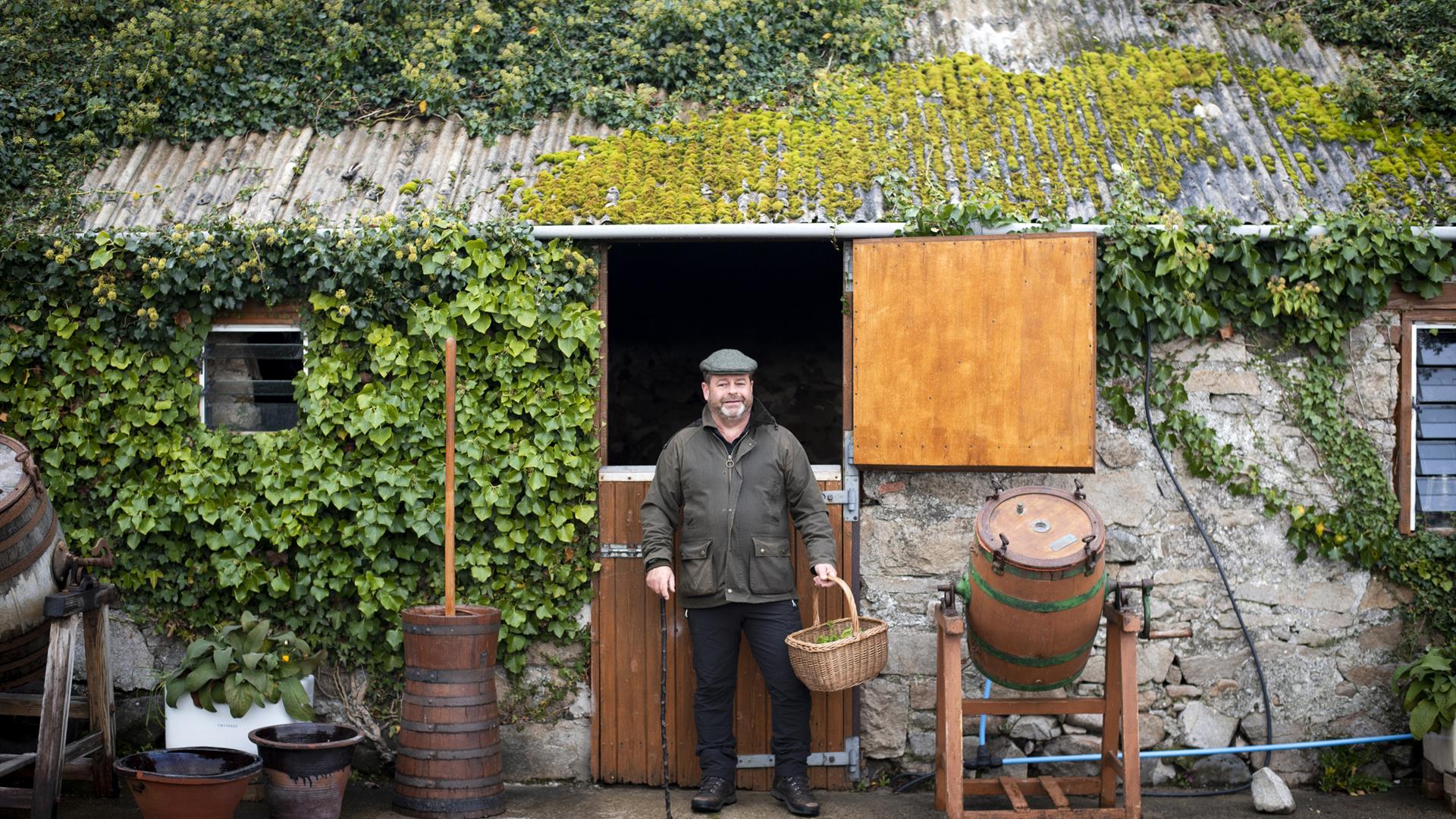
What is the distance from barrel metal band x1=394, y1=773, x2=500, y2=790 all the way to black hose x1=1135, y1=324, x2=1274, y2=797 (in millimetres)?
3158

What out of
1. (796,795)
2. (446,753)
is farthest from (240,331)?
(796,795)

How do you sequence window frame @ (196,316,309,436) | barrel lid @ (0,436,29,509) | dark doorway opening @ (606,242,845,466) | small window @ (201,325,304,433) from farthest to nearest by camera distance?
dark doorway opening @ (606,242,845,466) < small window @ (201,325,304,433) < window frame @ (196,316,309,436) < barrel lid @ (0,436,29,509)

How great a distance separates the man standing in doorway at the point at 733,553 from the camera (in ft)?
18.5

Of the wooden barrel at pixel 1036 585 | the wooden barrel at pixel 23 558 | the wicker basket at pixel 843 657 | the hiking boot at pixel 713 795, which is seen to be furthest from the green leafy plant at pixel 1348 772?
the wooden barrel at pixel 23 558

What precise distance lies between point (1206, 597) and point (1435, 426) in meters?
1.44

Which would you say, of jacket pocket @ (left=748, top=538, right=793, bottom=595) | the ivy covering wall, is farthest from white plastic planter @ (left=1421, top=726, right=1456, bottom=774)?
the ivy covering wall

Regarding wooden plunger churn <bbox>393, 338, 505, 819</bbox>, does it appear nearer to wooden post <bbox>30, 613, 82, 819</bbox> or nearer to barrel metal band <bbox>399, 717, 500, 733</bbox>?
barrel metal band <bbox>399, 717, 500, 733</bbox>

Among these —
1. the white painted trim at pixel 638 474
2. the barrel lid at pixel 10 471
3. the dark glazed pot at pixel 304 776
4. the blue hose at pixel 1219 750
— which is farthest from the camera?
the white painted trim at pixel 638 474

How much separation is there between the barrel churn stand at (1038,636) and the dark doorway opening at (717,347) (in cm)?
446

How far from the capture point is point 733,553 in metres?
5.64

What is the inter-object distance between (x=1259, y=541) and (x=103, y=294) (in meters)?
5.80

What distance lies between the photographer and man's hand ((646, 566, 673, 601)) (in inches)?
217

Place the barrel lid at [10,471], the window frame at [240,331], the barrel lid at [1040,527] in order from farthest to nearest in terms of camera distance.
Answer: the window frame at [240,331] → the barrel lid at [10,471] → the barrel lid at [1040,527]

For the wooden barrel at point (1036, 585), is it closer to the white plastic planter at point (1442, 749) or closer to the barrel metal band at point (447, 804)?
the white plastic planter at point (1442, 749)
